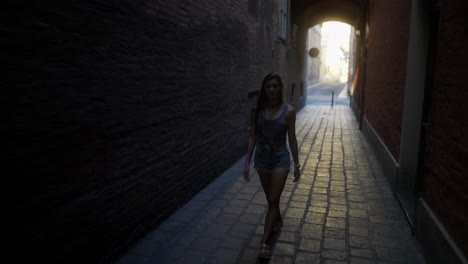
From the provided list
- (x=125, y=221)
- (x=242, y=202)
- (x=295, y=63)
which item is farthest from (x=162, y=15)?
(x=295, y=63)

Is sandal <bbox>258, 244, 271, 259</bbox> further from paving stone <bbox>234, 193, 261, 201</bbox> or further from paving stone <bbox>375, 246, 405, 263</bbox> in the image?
paving stone <bbox>234, 193, 261, 201</bbox>

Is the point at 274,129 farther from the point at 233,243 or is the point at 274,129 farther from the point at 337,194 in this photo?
the point at 337,194

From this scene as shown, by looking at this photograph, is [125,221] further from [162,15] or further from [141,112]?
[162,15]

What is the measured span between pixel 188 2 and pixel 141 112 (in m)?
1.92

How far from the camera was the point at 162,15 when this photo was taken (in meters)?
4.25

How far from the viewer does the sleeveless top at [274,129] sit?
141 inches

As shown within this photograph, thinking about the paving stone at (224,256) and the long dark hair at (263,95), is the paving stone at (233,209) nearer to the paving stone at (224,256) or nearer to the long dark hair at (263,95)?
the paving stone at (224,256)

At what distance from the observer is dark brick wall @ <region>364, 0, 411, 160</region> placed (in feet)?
18.9

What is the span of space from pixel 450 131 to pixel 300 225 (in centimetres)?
204

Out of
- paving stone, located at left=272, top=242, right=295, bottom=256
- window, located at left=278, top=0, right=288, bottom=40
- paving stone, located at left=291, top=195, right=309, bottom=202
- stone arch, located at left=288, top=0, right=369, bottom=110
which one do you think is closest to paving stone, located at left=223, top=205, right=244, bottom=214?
paving stone, located at left=291, top=195, right=309, bottom=202

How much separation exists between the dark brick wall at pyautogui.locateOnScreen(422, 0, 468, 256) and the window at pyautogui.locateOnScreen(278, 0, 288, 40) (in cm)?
844

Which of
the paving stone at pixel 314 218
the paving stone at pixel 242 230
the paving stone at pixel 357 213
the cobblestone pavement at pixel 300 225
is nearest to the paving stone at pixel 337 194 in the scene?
the cobblestone pavement at pixel 300 225

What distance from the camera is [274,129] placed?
3.60 metres

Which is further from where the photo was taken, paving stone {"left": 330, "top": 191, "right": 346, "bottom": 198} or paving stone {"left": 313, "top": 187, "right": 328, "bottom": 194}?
paving stone {"left": 313, "top": 187, "right": 328, "bottom": 194}
